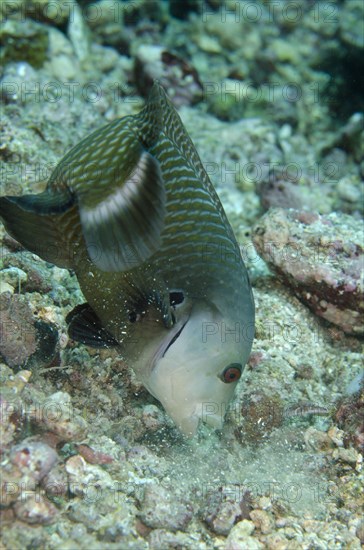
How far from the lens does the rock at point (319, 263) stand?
464 centimetres

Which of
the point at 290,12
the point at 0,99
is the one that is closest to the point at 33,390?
the point at 0,99

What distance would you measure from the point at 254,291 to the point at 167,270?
2.16 m

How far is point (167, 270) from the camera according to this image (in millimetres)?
3078

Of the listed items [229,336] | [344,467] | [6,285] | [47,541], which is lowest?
[344,467]

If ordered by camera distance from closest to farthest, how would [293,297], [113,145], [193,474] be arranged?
[113,145] → [193,474] → [293,297]

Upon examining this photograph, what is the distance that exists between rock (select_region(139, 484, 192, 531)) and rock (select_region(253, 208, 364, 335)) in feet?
7.91

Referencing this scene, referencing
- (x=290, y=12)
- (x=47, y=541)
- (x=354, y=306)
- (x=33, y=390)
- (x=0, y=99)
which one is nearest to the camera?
(x=47, y=541)

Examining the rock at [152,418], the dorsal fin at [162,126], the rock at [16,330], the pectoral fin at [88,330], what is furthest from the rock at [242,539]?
the dorsal fin at [162,126]

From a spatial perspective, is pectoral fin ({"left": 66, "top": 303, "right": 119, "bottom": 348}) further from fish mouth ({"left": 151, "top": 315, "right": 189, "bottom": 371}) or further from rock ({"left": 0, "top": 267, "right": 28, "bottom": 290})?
rock ({"left": 0, "top": 267, "right": 28, "bottom": 290})

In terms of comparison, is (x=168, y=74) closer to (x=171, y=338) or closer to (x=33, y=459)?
(x=171, y=338)

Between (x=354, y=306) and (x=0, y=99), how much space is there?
491cm

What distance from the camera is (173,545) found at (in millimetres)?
2930

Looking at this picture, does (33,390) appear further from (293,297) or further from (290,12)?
(290,12)

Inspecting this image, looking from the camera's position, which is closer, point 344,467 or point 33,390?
point 33,390
